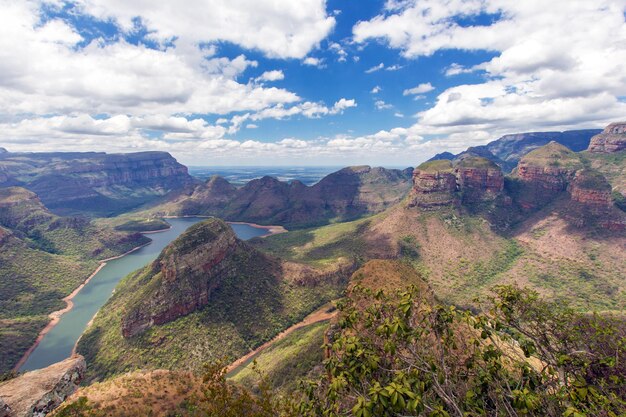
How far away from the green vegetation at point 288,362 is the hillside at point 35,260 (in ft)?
218

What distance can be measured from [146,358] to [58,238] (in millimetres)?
148410

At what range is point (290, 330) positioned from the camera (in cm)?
8988

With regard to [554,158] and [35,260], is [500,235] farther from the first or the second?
[35,260]

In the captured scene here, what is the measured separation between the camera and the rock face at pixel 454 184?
516ft

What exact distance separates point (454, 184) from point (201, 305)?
14207cm

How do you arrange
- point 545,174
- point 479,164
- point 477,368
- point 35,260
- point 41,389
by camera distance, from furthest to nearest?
point 479,164 → point 545,174 → point 35,260 → point 41,389 → point 477,368

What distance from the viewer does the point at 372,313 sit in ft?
56.7

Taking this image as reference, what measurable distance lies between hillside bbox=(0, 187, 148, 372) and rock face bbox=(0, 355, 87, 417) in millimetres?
74753

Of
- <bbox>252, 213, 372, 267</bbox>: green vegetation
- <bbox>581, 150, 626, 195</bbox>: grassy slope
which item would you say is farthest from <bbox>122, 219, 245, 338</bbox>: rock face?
<bbox>581, 150, 626, 195</bbox>: grassy slope

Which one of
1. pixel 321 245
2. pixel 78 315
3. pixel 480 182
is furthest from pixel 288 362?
pixel 480 182

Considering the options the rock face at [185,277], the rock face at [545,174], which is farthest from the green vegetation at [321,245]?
the rock face at [545,174]

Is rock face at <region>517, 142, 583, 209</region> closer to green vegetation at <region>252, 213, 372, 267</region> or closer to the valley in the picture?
the valley

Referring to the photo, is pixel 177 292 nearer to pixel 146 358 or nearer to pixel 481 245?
pixel 146 358

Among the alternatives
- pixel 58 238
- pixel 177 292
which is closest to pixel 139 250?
pixel 58 238
